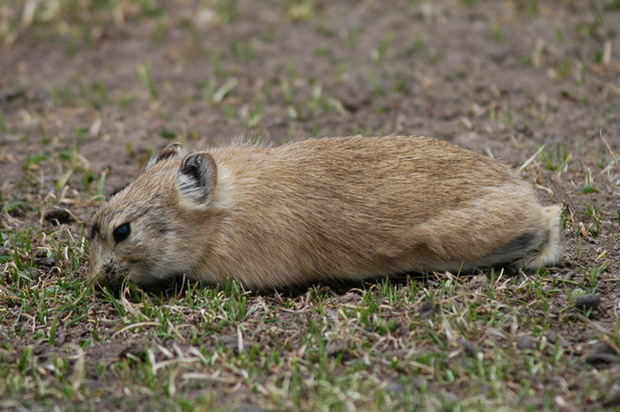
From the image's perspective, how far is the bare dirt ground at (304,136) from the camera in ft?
16.9

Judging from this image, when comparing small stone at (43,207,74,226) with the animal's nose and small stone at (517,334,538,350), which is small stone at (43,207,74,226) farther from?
small stone at (517,334,538,350)

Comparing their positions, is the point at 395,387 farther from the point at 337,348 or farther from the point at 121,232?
the point at 121,232

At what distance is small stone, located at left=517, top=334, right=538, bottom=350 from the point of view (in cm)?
535

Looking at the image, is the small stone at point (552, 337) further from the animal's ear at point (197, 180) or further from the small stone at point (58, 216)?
the small stone at point (58, 216)

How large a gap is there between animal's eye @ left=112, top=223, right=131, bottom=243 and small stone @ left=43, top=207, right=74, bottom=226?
1.48 m

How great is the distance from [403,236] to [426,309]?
2.34 ft

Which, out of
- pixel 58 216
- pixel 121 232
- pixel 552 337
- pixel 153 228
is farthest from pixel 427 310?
pixel 58 216

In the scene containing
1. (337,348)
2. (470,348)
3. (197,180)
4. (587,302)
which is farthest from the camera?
(197,180)

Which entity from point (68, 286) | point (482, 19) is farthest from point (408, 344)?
point (482, 19)

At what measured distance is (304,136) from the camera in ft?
30.5

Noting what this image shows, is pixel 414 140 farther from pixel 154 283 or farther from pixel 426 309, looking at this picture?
pixel 154 283

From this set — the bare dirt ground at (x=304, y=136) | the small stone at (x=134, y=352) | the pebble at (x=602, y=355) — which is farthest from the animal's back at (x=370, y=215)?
the pebble at (x=602, y=355)

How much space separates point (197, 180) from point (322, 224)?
3.27 ft

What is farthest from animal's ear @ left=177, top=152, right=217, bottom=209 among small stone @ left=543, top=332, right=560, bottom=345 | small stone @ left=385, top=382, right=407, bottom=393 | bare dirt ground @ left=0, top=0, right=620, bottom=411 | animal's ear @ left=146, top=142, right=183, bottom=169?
small stone @ left=543, top=332, right=560, bottom=345
